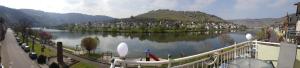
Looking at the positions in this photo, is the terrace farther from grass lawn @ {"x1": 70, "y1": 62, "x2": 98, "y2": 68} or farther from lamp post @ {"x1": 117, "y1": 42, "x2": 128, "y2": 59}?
grass lawn @ {"x1": 70, "y1": 62, "x2": 98, "y2": 68}

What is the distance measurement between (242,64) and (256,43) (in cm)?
184

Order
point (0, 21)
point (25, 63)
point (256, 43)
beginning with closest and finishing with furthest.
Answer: point (256, 43)
point (25, 63)
point (0, 21)

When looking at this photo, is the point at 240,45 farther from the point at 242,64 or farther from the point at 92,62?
the point at 92,62

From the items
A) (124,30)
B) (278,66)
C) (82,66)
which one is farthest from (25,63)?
(124,30)

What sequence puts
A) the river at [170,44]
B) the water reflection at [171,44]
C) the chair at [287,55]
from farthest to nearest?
the water reflection at [171,44]
the river at [170,44]
the chair at [287,55]

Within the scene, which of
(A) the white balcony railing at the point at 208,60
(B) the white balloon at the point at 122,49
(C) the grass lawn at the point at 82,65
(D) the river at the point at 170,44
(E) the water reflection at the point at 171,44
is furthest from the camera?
(E) the water reflection at the point at 171,44

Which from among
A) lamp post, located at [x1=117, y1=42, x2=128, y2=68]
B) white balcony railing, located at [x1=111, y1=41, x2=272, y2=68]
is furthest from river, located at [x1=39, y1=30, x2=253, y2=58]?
lamp post, located at [x1=117, y1=42, x2=128, y2=68]

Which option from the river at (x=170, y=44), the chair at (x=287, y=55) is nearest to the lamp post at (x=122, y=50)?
the chair at (x=287, y=55)

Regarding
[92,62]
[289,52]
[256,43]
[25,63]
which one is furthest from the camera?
[92,62]

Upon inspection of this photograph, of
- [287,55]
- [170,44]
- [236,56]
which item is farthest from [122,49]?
[170,44]

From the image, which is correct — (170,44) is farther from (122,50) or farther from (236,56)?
(122,50)

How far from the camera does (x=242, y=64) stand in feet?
18.2

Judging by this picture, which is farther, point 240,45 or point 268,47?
point 240,45

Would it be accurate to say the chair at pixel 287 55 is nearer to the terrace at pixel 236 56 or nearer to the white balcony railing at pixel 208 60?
the terrace at pixel 236 56
